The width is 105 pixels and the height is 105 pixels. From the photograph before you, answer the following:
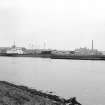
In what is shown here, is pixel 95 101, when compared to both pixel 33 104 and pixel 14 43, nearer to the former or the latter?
pixel 33 104

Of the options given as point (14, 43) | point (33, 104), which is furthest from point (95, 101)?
point (14, 43)

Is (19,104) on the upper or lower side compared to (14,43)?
lower

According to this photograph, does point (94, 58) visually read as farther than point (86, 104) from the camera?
Yes

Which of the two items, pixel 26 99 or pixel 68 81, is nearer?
pixel 26 99

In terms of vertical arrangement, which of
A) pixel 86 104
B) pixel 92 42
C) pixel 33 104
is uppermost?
pixel 92 42

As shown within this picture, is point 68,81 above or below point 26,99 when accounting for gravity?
A: below

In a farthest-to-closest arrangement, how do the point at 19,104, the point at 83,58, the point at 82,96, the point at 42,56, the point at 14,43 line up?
the point at 14,43, the point at 42,56, the point at 83,58, the point at 82,96, the point at 19,104

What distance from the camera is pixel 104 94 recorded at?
14992mm

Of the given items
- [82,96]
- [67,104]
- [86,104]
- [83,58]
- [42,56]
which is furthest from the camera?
[42,56]

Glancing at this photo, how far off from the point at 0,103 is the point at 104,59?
64583 mm

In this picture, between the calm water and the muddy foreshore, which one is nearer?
the muddy foreshore

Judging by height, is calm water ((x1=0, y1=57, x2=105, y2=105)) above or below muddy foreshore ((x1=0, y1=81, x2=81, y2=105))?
below

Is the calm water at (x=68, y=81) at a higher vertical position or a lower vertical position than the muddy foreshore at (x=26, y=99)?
lower

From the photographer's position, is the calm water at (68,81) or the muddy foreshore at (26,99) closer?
the muddy foreshore at (26,99)
